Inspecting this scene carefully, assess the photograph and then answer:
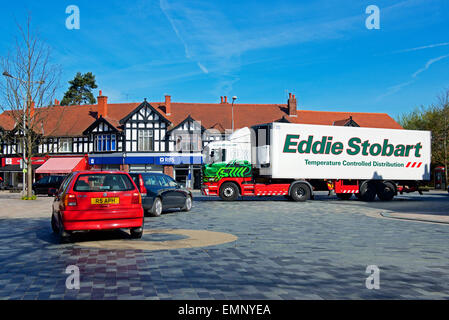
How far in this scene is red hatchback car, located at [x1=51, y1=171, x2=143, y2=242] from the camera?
898 centimetres

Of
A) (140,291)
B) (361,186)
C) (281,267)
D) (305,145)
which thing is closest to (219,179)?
(305,145)

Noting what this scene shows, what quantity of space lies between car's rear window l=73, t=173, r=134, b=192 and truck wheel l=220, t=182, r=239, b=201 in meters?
13.4

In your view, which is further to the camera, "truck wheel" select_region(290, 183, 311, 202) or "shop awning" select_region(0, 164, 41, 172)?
"shop awning" select_region(0, 164, 41, 172)

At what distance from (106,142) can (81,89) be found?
1425 inches

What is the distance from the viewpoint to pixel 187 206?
58.3ft

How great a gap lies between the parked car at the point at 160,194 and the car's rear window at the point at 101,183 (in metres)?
4.74

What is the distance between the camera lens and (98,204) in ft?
30.1

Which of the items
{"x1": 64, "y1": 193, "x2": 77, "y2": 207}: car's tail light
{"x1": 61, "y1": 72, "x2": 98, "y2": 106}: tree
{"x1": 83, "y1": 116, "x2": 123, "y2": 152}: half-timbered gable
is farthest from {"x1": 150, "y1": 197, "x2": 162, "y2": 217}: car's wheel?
{"x1": 61, "y1": 72, "x2": 98, "y2": 106}: tree

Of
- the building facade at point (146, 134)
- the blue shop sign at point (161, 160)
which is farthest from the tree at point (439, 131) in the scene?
the blue shop sign at point (161, 160)

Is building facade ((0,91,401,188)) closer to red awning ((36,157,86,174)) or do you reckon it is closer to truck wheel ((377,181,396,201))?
red awning ((36,157,86,174))

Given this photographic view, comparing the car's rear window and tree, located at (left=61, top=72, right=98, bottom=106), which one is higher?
tree, located at (left=61, top=72, right=98, bottom=106)

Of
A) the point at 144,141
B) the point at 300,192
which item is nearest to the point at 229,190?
the point at 300,192

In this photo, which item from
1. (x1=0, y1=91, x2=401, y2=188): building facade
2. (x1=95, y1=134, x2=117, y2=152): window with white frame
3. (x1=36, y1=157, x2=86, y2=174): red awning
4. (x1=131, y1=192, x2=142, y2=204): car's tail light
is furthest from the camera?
(x1=95, y1=134, x2=117, y2=152): window with white frame

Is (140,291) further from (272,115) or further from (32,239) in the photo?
(272,115)
